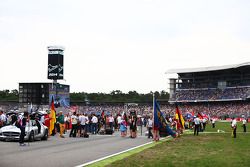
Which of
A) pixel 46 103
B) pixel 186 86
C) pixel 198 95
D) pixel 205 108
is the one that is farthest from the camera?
pixel 186 86

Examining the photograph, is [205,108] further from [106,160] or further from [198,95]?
[106,160]

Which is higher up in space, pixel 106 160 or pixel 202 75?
pixel 202 75

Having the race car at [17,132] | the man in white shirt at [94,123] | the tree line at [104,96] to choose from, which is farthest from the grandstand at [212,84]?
the race car at [17,132]

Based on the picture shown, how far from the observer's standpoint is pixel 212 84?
99.8m

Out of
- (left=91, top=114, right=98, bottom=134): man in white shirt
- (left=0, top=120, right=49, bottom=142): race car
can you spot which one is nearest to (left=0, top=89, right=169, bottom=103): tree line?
(left=91, top=114, right=98, bottom=134): man in white shirt

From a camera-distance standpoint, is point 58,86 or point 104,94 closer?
point 58,86

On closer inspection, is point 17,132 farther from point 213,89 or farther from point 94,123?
point 213,89

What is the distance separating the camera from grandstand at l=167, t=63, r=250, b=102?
91.4 meters

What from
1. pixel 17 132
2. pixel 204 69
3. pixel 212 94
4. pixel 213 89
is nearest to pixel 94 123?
pixel 17 132

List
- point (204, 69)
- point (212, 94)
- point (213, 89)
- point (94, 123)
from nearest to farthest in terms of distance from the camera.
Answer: point (94, 123) < point (212, 94) < point (213, 89) < point (204, 69)

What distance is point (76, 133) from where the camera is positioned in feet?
97.0

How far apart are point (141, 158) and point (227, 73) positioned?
85046 millimetres

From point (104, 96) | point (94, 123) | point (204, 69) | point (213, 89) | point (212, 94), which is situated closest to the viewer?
point (94, 123)

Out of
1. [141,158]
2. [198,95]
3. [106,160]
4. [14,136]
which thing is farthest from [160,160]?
[198,95]
